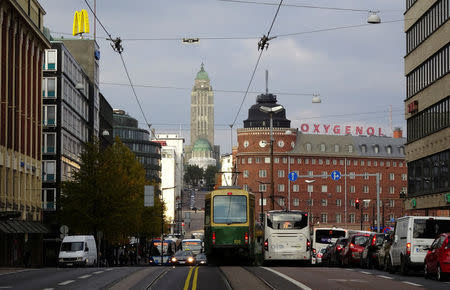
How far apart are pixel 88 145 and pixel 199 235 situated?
122 meters

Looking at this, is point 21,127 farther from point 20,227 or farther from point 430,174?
point 430,174

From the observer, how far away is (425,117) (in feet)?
215

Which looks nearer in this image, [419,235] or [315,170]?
[419,235]

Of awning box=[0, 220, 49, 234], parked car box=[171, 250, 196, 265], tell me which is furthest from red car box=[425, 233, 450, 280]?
parked car box=[171, 250, 196, 265]

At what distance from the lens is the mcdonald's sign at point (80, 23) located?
4090 inches

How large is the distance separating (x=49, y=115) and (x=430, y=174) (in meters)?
38.7

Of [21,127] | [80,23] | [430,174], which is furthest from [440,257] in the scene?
[80,23]

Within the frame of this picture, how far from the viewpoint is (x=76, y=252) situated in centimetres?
5859

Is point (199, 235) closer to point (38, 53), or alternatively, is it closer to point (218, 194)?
point (38, 53)

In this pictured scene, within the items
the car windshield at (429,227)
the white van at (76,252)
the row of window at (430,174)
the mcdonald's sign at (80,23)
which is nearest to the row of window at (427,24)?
the row of window at (430,174)

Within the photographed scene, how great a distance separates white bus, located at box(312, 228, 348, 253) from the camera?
74.8 meters

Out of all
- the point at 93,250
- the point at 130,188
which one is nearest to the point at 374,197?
the point at 130,188

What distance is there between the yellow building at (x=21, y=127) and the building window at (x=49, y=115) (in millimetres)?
12892

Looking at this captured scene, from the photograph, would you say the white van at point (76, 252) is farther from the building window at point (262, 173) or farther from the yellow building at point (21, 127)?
the building window at point (262, 173)
